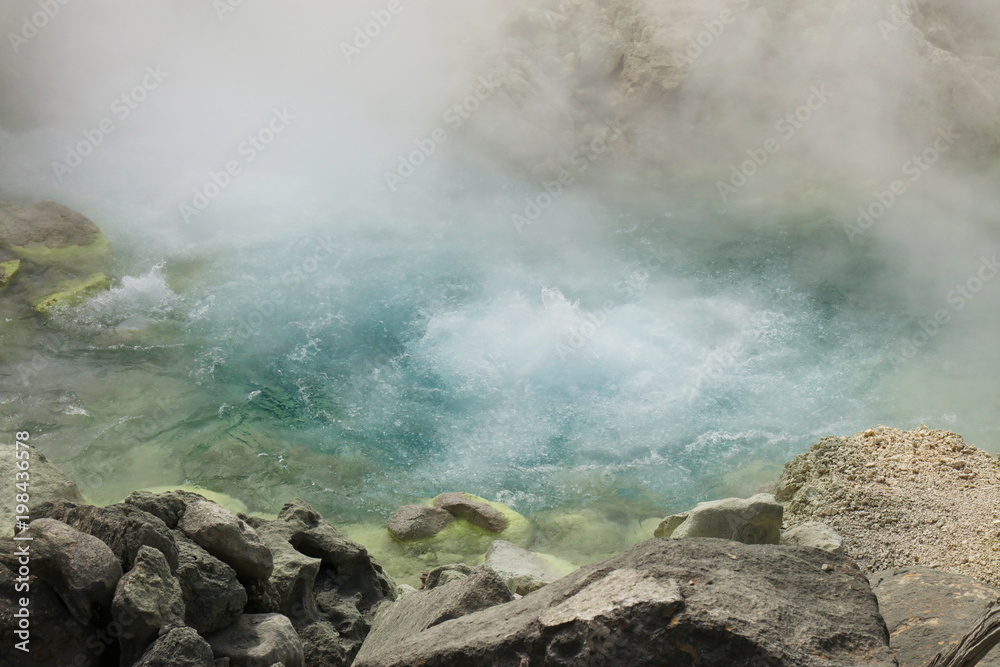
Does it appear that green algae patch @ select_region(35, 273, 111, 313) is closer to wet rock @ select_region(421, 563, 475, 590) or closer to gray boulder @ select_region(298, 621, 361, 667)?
wet rock @ select_region(421, 563, 475, 590)

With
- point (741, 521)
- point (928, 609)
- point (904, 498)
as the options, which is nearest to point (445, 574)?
point (741, 521)

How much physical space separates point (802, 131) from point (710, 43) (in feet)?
6.32

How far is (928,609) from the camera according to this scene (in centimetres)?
316

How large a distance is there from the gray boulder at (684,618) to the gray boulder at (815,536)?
1537 mm

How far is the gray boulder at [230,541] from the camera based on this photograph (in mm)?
3691

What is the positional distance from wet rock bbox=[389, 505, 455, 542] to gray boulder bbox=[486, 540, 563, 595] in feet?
2.33

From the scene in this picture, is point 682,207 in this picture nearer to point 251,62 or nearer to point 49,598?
point 251,62

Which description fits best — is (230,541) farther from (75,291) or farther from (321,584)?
(75,291)

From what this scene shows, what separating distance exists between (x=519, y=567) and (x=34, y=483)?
2880mm

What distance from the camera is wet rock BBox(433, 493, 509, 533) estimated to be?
20.4ft

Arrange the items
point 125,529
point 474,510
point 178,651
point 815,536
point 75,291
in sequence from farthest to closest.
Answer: point 75,291
point 474,510
point 815,536
point 125,529
point 178,651

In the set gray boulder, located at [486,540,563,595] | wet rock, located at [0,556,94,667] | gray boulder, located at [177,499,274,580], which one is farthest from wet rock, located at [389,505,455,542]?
wet rock, located at [0,556,94,667]

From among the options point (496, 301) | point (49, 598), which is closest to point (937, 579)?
point (49, 598)

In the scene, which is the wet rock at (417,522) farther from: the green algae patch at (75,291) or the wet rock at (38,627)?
the green algae patch at (75,291)
